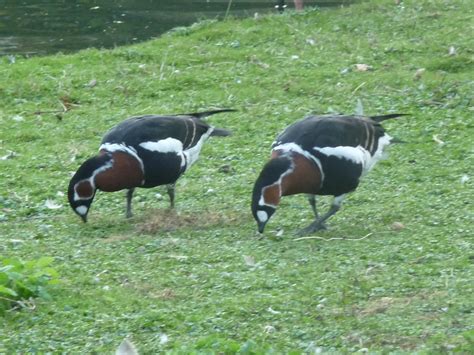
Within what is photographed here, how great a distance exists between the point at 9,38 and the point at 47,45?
69 cm

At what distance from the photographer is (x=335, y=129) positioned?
794cm

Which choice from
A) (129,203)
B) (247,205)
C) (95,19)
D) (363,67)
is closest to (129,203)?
(129,203)

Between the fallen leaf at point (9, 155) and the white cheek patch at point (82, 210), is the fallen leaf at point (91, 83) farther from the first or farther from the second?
the white cheek patch at point (82, 210)

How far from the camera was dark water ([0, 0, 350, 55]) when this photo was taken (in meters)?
15.0

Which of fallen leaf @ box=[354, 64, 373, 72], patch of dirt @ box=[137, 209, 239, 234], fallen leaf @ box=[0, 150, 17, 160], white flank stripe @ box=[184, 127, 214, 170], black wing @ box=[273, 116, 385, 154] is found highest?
black wing @ box=[273, 116, 385, 154]

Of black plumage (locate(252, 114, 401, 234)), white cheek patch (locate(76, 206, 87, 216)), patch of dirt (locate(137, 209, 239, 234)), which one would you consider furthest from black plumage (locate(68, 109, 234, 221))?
black plumage (locate(252, 114, 401, 234))

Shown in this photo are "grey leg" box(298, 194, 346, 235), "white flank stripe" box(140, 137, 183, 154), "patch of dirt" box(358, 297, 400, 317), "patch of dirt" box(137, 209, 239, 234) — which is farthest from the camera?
"white flank stripe" box(140, 137, 183, 154)

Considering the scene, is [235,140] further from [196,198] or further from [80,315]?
[80,315]

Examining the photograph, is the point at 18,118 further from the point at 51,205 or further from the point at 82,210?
the point at 82,210

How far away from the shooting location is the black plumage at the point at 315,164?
770 cm

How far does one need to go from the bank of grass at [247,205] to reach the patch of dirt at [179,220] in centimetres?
2

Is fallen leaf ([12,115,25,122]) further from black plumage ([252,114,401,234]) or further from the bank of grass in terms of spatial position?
black plumage ([252,114,401,234])

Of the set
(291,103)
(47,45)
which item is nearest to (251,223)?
(291,103)

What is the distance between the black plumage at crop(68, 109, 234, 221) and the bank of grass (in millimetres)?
267
